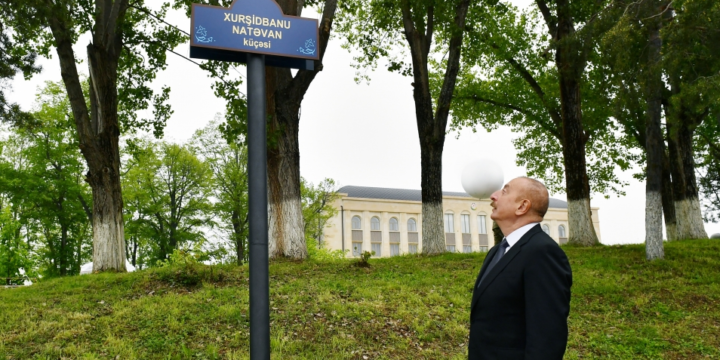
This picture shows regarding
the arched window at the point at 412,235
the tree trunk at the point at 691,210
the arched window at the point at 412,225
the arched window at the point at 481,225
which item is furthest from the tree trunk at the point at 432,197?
the arched window at the point at 481,225

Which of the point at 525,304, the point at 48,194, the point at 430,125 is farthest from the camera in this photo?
the point at 48,194

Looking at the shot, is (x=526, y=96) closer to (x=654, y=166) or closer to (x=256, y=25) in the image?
(x=654, y=166)

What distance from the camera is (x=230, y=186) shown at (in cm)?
3462

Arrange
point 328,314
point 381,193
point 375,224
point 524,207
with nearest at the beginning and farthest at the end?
point 524,207, point 328,314, point 375,224, point 381,193

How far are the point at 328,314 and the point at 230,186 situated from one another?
26933 mm

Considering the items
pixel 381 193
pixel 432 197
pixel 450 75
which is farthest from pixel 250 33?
pixel 381 193

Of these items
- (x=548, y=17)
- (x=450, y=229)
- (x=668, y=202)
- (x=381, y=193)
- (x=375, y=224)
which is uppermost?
(x=548, y=17)

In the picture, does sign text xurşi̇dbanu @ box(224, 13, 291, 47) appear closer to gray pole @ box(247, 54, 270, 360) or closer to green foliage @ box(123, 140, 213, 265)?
gray pole @ box(247, 54, 270, 360)

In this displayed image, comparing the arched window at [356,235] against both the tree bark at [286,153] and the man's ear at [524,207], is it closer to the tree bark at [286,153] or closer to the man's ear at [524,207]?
the tree bark at [286,153]

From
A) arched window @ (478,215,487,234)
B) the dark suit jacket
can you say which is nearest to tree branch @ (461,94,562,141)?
the dark suit jacket

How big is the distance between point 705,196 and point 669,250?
22.4 m

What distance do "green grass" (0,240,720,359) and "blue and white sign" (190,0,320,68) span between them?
383 centimetres

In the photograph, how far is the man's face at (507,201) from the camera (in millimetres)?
3180

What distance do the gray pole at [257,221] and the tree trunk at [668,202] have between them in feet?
60.2
